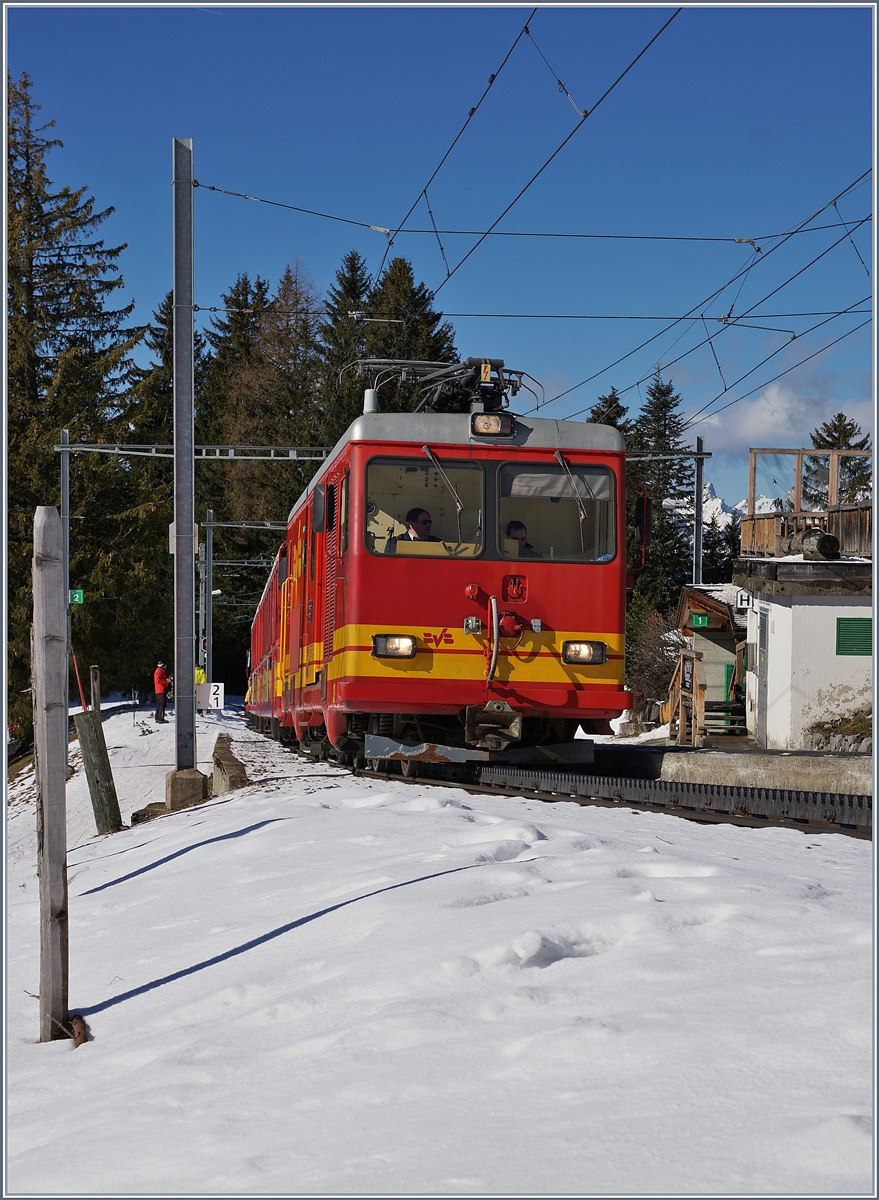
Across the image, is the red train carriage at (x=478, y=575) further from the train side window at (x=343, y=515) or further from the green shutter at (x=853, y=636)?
the green shutter at (x=853, y=636)

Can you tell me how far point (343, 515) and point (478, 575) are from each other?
1.35m

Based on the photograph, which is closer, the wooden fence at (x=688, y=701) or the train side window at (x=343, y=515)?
the train side window at (x=343, y=515)

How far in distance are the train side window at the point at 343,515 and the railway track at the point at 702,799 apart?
7.54 ft

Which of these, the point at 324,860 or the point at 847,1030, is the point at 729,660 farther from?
the point at 847,1030

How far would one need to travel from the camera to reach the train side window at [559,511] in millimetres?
10969

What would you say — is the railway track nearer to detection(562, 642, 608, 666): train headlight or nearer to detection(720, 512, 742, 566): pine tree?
detection(562, 642, 608, 666): train headlight

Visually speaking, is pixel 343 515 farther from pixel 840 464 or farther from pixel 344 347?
pixel 840 464

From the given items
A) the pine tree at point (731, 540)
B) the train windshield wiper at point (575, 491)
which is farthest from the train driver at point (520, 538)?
the pine tree at point (731, 540)

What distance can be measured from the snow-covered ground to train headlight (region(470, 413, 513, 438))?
4440 mm

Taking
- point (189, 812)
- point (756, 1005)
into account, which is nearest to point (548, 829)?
point (756, 1005)

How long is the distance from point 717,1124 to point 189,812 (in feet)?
30.5

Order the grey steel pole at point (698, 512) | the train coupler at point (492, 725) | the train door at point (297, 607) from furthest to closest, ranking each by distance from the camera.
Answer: the grey steel pole at point (698, 512) → the train door at point (297, 607) → the train coupler at point (492, 725)

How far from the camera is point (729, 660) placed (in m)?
32.2

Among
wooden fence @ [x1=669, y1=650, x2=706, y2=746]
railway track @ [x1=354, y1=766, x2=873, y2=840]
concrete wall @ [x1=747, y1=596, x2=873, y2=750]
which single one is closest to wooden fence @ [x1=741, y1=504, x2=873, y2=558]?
concrete wall @ [x1=747, y1=596, x2=873, y2=750]
